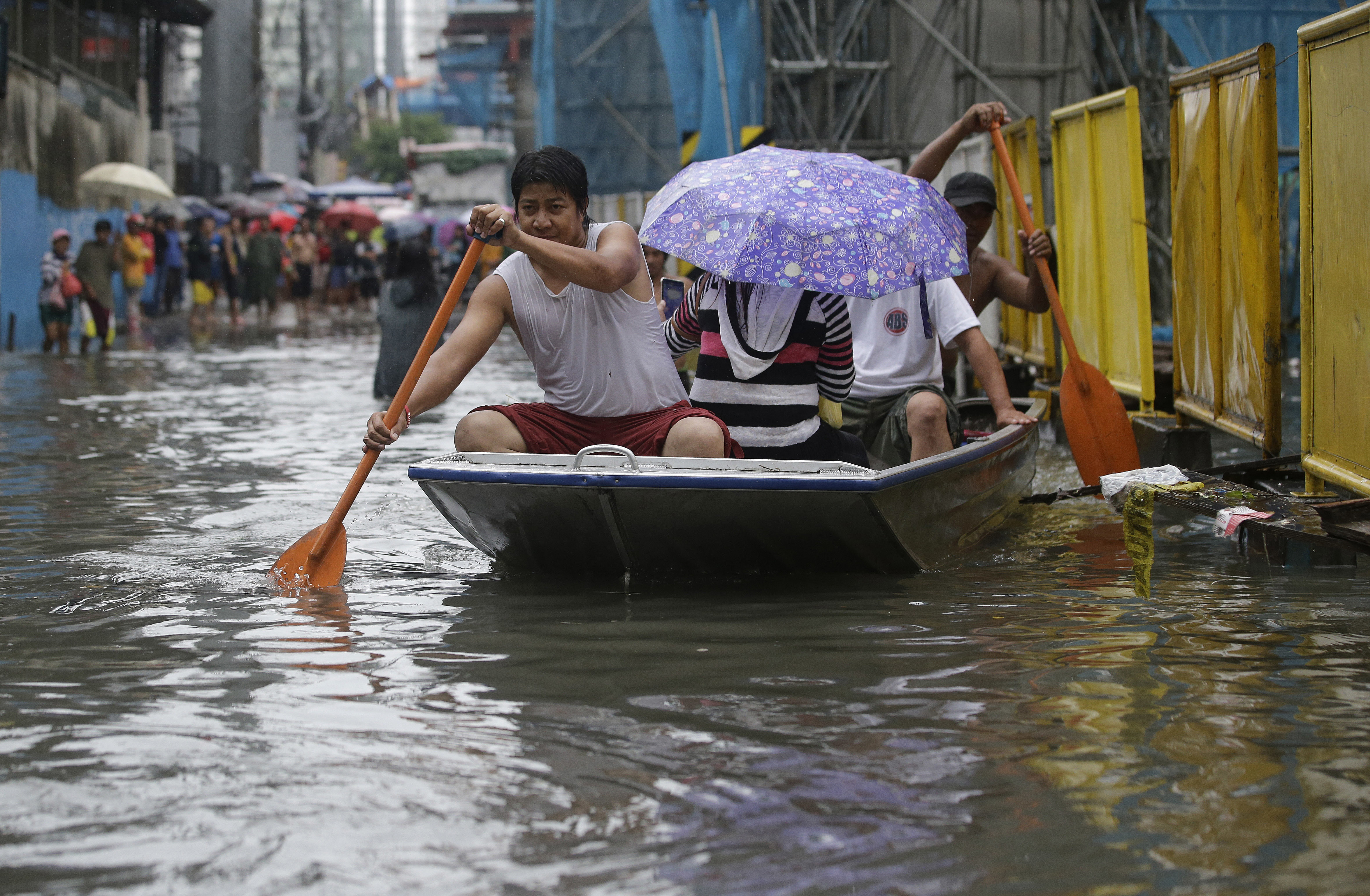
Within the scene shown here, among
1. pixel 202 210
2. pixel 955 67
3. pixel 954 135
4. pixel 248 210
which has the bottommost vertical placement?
pixel 954 135

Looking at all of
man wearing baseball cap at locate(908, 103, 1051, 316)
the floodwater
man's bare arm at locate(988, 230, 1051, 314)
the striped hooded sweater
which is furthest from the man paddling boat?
man's bare arm at locate(988, 230, 1051, 314)

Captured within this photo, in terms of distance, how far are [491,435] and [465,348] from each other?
296 millimetres

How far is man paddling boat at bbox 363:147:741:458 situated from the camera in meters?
4.76

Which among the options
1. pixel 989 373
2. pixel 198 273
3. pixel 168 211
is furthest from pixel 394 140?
pixel 989 373

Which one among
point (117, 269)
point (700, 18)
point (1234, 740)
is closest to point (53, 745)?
point (1234, 740)

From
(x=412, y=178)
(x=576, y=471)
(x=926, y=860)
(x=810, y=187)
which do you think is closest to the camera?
(x=926, y=860)

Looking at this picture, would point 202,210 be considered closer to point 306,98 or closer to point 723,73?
point 723,73

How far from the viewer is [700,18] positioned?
1808 cm

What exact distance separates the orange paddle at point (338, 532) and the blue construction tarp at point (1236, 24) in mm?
7995

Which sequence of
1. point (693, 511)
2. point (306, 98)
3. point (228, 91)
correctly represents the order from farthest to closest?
1. point (306, 98)
2. point (228, 91)
3. point (693, 511)

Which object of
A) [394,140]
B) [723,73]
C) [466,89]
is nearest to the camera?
[723,73]

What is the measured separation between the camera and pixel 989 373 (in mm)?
5695

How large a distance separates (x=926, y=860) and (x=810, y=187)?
2765 mm

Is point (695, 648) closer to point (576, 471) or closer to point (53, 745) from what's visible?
point (576, 471)
